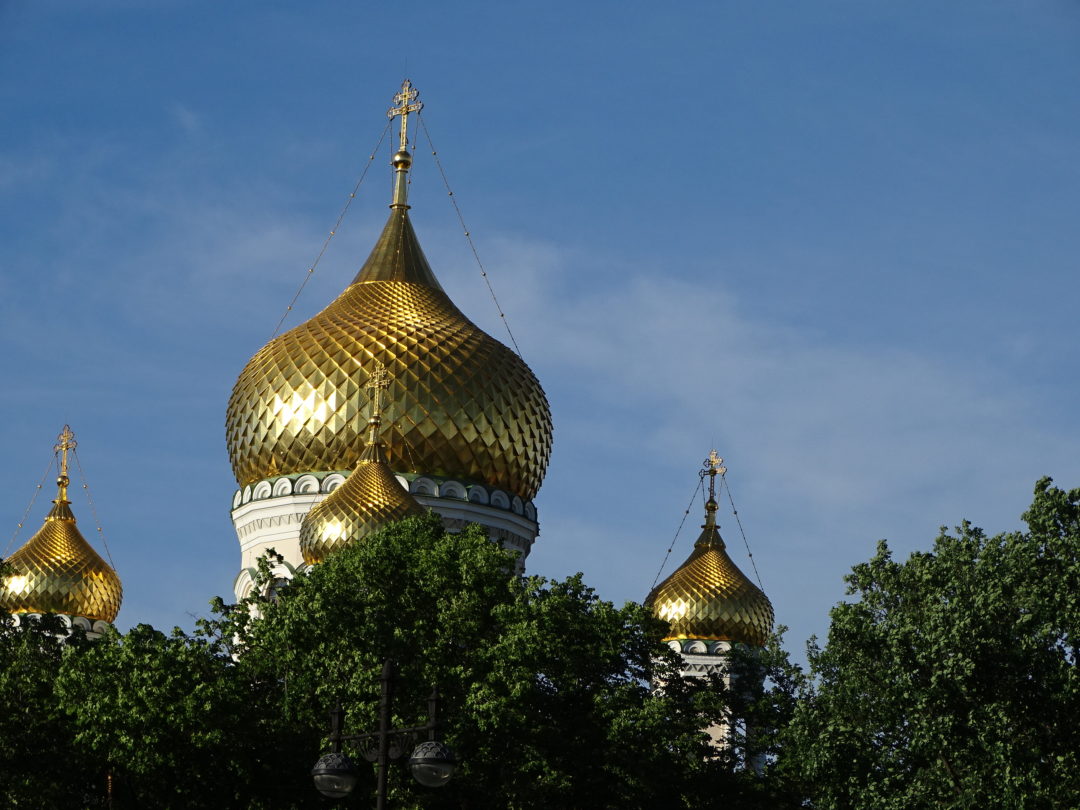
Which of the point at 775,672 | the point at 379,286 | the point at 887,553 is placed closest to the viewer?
the point at 887,553

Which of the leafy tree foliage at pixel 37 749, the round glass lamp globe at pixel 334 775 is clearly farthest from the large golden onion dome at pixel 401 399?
the round glass lamp globe at pixel 334 775

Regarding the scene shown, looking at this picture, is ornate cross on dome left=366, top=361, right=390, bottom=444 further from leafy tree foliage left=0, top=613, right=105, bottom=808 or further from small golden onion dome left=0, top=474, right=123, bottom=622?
small golden onion dome left=0, top=474, right=123, bottom=622

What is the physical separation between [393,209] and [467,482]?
6398mm

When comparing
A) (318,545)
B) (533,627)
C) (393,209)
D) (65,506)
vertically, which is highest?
(393,209)

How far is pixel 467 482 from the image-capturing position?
35.3m

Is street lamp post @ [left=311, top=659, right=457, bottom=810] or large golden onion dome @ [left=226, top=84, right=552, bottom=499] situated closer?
street lamp post @ [left=311, top=659, right=457, bottom=810]

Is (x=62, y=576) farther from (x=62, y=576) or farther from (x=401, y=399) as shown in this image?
(x=401, y=399)

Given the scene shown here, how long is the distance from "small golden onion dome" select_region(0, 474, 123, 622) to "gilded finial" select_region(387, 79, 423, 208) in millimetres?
9849

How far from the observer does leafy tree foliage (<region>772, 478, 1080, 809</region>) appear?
69.6 ft

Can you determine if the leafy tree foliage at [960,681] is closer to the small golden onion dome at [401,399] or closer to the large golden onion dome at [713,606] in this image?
the small golden onion dome at [401,399]

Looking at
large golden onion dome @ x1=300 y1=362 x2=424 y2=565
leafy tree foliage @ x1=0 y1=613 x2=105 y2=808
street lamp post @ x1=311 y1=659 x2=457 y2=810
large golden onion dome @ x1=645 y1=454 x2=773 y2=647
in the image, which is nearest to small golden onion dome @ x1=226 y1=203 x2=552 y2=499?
large golden onion dome @ x1=300 y1=362 x2=424 y2=565

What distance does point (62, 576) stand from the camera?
138 feet

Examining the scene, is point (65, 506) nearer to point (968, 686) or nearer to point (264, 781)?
point (264, 781)

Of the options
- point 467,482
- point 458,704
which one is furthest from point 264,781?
point 467,482
